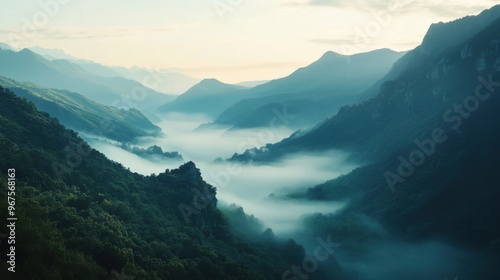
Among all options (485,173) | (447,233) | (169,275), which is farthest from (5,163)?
(485,173)

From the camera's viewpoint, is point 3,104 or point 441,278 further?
point 441,278

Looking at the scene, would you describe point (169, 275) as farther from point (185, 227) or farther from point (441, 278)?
point (441, 278)

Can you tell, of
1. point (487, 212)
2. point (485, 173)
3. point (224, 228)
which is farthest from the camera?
point (485, 173)

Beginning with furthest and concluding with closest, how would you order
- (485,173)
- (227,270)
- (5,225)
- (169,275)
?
(485,173)
(227,270)
(169,275)
(5,225)

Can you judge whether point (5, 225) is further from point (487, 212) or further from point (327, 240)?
point (487, 212)

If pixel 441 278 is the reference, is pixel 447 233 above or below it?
above

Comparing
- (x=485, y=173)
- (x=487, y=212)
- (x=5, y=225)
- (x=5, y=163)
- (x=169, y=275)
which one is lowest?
(x=169, y=275)

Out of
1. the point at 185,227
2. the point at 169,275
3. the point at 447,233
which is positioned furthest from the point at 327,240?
the point at 169,275
